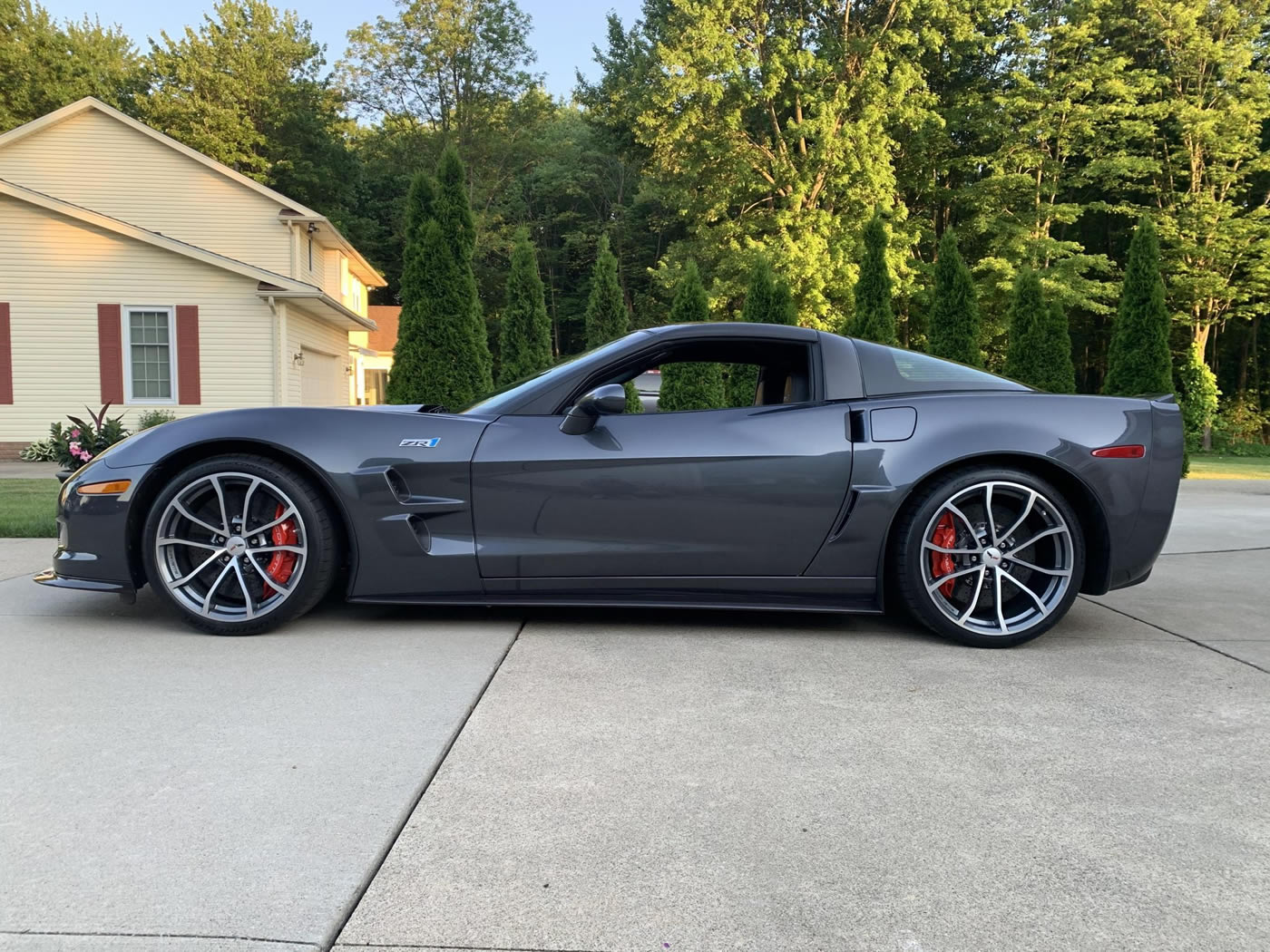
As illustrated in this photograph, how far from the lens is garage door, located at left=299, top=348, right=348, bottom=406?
61.9ft

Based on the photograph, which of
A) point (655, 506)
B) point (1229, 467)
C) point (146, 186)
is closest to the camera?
point (655, 506)

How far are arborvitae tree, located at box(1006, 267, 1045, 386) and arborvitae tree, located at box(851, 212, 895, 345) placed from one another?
2.22 m

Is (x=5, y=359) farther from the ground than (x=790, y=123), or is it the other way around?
(x=790, y=123)

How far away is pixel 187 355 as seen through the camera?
1656 cm

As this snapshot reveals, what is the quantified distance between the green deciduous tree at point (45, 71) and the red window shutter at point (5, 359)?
70.9ft

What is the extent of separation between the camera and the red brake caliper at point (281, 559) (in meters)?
3.62

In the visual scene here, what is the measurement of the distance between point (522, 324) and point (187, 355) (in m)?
7.13

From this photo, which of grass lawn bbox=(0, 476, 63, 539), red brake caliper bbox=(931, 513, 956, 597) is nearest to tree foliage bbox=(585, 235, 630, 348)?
grass lawn bbox=(0, 476, 63, 539)

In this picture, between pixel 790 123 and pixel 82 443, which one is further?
pixel 790 123

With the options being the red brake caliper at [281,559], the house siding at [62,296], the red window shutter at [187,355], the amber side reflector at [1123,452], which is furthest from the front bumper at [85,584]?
the red window shutter at [187,355]

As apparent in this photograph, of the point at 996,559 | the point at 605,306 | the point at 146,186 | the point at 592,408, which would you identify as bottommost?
the point at 996,559

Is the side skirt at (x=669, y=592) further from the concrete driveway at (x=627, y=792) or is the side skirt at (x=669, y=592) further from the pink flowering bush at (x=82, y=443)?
the pink flowering bush at (x=82, y=443)

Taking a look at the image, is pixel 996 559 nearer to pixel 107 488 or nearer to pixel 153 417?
pixel 107 488

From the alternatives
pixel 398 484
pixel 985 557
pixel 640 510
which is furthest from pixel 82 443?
pixel 985 557
